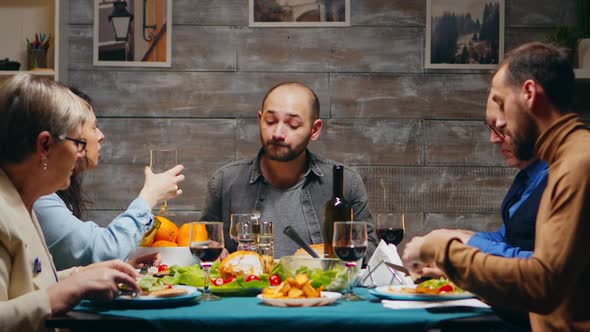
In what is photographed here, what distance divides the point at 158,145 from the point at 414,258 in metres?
2.54

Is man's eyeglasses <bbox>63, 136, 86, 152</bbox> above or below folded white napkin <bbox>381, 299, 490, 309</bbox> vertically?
above

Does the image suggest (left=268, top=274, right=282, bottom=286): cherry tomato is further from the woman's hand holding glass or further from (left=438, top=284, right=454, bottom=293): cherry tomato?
the woman's hand holding glass

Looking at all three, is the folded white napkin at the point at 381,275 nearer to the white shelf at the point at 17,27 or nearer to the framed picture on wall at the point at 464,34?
the framed picture on wall at the point at 464,34

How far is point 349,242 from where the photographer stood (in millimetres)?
2039

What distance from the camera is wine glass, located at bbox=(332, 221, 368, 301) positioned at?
204cm

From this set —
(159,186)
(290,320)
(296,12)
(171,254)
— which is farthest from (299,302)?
(296,12)

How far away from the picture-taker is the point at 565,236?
159 centimetres

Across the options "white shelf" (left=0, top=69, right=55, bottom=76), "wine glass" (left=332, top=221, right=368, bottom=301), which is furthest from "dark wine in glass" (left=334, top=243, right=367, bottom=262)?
"white shelf" (left=0, top=69, right=55, bottom=76)

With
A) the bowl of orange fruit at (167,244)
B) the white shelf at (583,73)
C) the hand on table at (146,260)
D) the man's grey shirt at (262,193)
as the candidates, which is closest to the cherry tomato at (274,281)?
the bowl of orange fruit at (167,244)

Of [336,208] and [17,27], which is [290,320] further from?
[17,27]

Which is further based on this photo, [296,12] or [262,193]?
[296,12]

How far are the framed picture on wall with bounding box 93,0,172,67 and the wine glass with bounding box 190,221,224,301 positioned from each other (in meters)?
2.24

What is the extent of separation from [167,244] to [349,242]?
92cm

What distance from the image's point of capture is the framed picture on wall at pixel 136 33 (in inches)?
164
